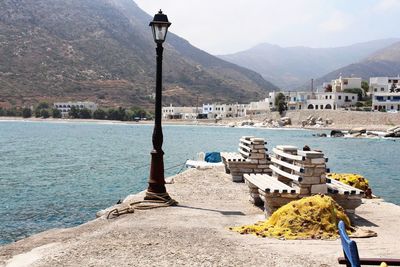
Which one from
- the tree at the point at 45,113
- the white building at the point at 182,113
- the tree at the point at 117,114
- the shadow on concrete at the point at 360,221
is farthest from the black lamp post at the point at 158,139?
the white building at the point at 182,113

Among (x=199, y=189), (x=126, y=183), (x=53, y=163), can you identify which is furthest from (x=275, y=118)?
(x=199, y=189)

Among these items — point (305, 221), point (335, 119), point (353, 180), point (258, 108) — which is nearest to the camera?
point (305, 221)

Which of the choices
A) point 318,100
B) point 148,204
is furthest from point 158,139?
point 318,100

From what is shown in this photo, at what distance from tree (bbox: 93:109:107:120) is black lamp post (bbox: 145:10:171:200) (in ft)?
531

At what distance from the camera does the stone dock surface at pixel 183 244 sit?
7750mm

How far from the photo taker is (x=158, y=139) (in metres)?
12.7

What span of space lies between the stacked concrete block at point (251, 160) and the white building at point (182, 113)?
16380 centimetres

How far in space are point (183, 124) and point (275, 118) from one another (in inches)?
1431

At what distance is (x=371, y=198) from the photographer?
595 inches

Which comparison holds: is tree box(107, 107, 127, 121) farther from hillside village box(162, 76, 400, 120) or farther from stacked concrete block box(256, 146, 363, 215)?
stacked concrete block box(256, 146, 363, 215)

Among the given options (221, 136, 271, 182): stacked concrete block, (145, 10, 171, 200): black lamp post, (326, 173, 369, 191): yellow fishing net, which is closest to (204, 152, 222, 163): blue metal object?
(221, 136, 271, 182): stacked concrete block

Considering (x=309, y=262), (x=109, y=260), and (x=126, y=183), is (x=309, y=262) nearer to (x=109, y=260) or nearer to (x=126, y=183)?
(x=109, y=260)

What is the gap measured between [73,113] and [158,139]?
16412 centimetres

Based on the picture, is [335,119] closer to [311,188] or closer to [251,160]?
[251,160]
